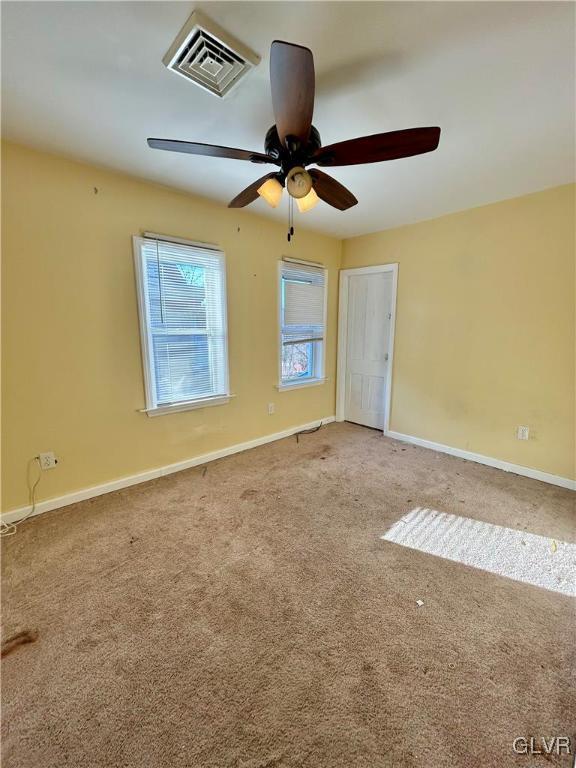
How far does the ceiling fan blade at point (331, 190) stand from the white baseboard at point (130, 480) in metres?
2.47

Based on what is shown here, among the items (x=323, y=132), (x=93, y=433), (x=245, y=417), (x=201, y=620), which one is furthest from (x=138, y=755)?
(x=323, y=132)

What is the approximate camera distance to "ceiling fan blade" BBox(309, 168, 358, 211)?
1.63 metres

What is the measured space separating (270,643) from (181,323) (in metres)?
2.37

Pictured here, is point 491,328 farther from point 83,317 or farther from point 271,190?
point 83,317

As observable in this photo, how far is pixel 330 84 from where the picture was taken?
4.96 feet

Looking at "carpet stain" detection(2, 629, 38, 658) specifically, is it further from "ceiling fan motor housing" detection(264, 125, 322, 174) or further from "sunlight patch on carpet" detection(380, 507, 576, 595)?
"ceiling fan motor housing" detection(264, 125, 322, 174)

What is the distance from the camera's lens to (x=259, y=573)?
68.0 inches

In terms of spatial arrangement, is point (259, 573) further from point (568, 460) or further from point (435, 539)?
point (568, 460)

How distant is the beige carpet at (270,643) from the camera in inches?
40.4

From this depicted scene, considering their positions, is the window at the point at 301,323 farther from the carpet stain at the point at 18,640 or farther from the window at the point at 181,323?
the carpet stain at the point at 18,640

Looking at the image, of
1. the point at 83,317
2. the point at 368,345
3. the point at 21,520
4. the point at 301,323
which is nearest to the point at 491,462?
the point at 368,345

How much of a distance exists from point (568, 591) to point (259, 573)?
1.62 meters

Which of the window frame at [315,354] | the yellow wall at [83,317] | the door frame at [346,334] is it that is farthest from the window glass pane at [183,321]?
the door frame at [346,334]

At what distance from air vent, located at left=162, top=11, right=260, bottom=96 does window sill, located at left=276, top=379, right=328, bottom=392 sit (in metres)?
2.65
